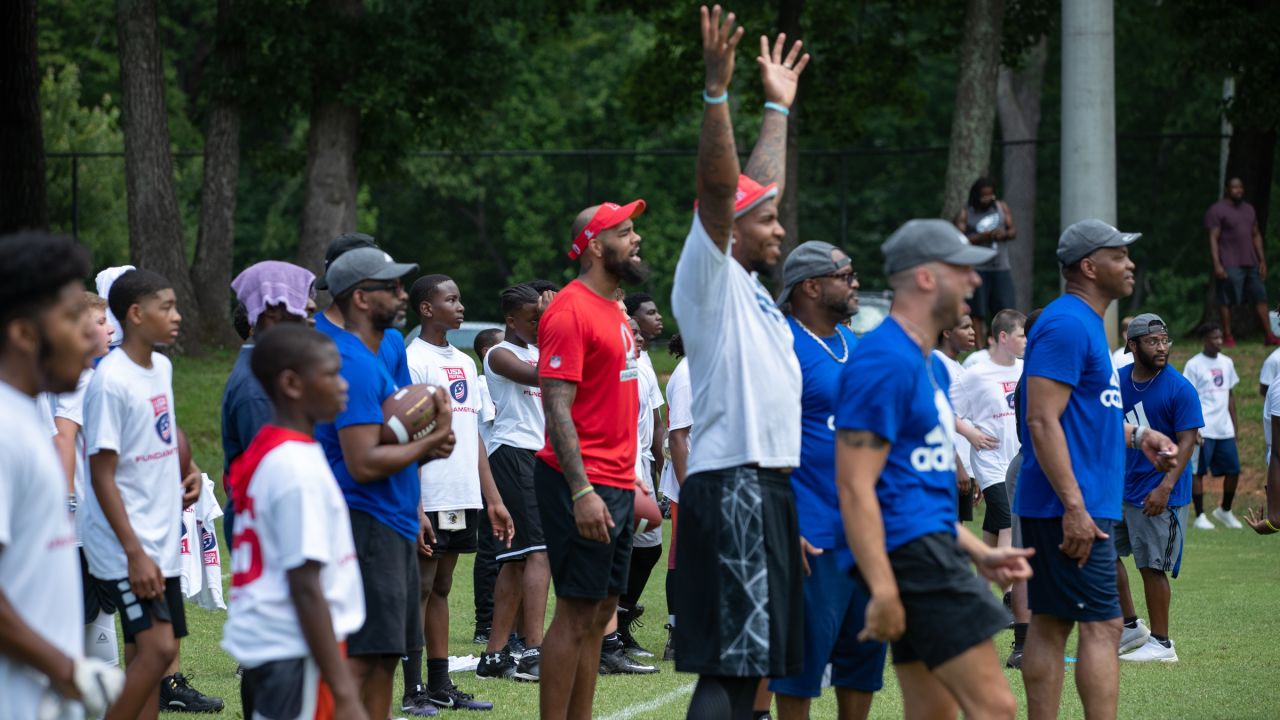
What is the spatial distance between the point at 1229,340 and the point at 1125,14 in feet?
54.0

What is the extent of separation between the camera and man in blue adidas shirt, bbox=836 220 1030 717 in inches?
186

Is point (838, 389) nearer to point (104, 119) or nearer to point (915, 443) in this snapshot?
point (915, 443)

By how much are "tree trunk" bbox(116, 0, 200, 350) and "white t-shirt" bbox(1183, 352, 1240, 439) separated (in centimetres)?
1423

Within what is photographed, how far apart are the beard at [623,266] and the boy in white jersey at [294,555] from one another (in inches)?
94.6

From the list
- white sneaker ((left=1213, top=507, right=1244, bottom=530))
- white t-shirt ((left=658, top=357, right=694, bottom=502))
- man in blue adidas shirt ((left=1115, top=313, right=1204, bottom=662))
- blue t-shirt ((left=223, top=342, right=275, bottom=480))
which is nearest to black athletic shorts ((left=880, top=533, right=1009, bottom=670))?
blue t-shirt ((left=223, top=342, right=275, bottom=480))

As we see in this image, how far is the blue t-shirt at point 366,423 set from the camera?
18.6 feet

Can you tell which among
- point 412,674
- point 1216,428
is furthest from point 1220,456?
point 412,674

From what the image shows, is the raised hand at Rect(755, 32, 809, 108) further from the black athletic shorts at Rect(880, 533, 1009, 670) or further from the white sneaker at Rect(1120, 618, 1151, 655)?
the white sneaker at Rect(1120, 618, 1151, 655)

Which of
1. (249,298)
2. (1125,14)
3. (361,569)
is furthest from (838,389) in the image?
(1125,14)

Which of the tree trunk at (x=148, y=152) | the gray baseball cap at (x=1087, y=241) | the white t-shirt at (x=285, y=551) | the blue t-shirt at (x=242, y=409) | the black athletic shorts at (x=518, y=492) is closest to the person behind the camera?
the white t-shirt at (x=285, y=551)

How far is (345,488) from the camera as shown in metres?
5.82

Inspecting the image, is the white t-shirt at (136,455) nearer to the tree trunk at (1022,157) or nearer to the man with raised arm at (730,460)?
A: the man with raised arm at (730,460)

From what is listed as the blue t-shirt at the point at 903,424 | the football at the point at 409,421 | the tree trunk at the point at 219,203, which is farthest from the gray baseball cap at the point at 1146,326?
the tree trunk at the point at 219,203

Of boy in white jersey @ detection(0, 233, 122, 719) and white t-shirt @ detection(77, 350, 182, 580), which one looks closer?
boy in white jersey @ detection(0, 233, 122, 719)
